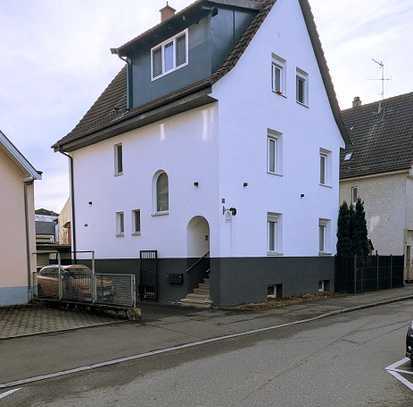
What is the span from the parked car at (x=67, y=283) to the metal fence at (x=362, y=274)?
11.0 m

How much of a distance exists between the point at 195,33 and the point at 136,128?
13.7 feet

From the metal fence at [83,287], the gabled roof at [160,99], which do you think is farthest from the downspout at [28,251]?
the gabled roof at [160,99]

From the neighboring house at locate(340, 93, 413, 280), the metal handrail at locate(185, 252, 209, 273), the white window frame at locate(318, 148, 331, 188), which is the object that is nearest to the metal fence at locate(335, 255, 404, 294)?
the white window frame at locate(318, 148, 331, 188)

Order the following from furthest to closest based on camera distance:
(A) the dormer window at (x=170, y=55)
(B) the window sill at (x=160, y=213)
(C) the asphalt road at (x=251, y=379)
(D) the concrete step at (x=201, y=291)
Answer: (B) the window sill at (x=160, y=213) < (A) the dormer window at (x=170, y=55) < (D) the concrete step at (x=201, y=291) < (C) the asphalt road at (x=251, y=379)

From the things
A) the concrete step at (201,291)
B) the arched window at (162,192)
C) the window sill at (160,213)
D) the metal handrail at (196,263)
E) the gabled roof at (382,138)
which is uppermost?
the gabled roof at (382,138)

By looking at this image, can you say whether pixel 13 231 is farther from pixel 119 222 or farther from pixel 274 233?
pixel 274 233

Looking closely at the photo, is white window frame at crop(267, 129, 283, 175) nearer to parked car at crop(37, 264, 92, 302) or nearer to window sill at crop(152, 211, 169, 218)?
window sill at crop(152, 211, 169, 218)

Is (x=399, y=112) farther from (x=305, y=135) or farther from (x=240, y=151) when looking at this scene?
(x=240, y=151)

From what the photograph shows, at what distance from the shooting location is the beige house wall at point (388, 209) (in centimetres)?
2403

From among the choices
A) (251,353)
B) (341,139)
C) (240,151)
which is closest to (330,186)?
(341,139)

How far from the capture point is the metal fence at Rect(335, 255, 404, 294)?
1927 cm

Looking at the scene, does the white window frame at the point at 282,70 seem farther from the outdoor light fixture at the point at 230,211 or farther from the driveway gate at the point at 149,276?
the driveway gate at the point at 149,276

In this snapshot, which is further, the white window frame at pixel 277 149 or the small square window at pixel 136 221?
the small square window at pixel 136 221

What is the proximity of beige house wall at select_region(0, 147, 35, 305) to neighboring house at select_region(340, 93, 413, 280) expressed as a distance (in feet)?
59.6
